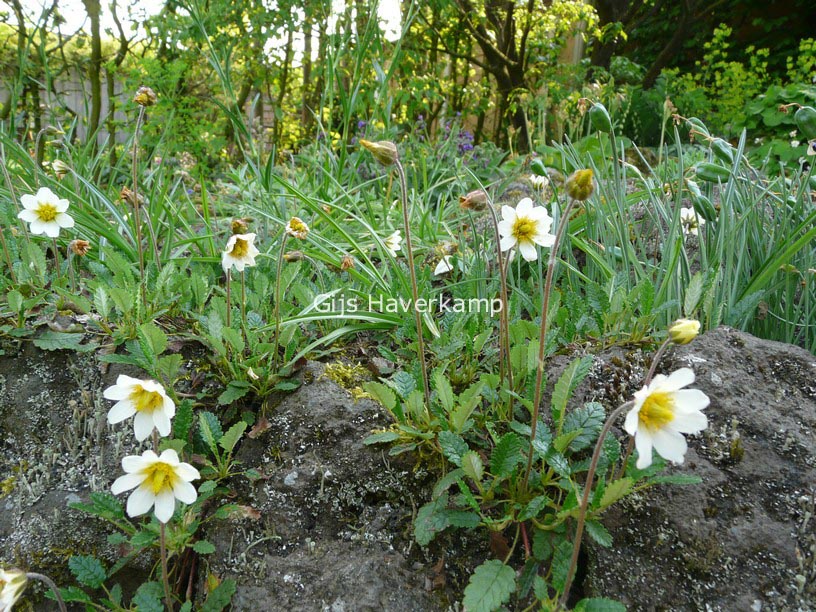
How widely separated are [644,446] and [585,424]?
265mm

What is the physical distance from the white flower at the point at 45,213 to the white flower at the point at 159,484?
0.96 m

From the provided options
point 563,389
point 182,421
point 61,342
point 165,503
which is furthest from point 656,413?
point 61,342

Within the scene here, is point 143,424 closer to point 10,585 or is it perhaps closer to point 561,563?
point 10,585

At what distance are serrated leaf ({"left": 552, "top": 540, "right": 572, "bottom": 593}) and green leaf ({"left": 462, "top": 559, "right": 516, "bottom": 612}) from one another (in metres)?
0.06

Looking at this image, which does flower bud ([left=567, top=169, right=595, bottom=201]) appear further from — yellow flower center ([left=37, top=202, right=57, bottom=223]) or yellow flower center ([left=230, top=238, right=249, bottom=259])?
yellow flower center ([left=37, top=202, right=57, bottom=223])

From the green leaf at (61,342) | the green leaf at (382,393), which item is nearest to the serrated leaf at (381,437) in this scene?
the green leaf at (382,393)

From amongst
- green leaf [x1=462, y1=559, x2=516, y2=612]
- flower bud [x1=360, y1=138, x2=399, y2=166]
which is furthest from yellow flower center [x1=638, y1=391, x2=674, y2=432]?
flower bud [x1=360, y1=138, x2=399, y2=166]

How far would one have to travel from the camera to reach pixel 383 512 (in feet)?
3.48

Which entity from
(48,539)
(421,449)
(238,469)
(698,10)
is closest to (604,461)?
(421,449)

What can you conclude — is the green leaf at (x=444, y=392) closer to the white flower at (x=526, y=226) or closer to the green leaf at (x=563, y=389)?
the green leaf at (x=563, y=389)

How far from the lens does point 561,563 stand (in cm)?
85

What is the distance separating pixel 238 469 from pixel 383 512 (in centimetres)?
31

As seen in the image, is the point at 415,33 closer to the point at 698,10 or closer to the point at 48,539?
the point at 698,10

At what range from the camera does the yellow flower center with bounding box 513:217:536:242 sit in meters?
1.14
